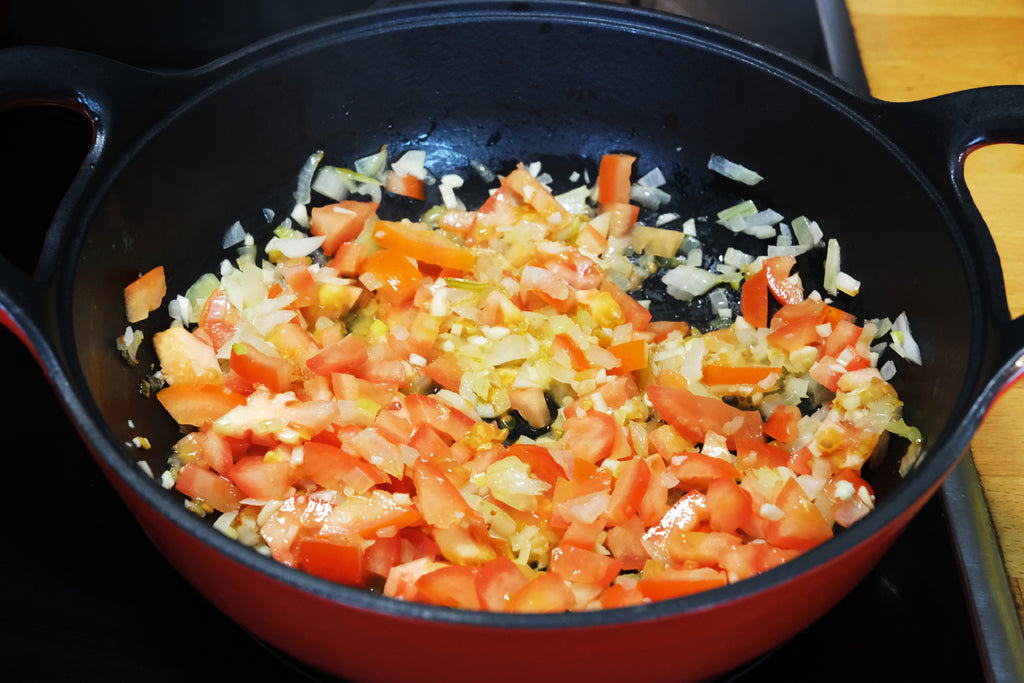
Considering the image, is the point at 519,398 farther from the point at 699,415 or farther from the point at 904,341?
the point at 904,341

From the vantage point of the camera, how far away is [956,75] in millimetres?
1797

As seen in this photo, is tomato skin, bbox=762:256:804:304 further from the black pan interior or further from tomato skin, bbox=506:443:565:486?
tomato skin, bbox=506:443:565:486

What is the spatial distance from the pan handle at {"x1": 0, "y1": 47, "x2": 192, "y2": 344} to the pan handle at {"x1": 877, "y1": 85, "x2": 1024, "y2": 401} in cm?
110

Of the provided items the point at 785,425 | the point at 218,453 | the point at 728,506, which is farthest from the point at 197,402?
the point at 785,425

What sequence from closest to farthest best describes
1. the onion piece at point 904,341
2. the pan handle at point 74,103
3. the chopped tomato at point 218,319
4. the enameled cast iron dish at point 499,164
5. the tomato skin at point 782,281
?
the enameled cast iron dish at point 499,164, the pan handle at point 74,103, the onion piece at point 904,341, the chopped tomato at point 218,319, the tomato skin at point 782,281

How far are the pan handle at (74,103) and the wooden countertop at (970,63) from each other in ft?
4.46

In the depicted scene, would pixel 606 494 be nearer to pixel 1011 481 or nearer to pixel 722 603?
pixel 722 603

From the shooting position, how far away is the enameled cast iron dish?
0.83 meters

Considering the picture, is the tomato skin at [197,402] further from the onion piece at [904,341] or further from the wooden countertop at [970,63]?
the wooden countertop at [970,63]

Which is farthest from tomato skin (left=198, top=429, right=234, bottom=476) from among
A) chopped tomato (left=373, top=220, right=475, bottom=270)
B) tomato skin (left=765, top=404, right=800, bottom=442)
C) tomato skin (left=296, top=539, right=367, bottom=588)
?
tomato skin (left=765, top=404, right=800, bottom=442)

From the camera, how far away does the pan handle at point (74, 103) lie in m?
0.98

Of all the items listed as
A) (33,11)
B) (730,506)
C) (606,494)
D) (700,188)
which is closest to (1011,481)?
(730,506)

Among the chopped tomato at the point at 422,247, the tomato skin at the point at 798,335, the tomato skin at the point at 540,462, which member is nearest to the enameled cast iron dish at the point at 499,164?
the tomato skin at the point at 798,335

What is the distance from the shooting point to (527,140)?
1.68 m
